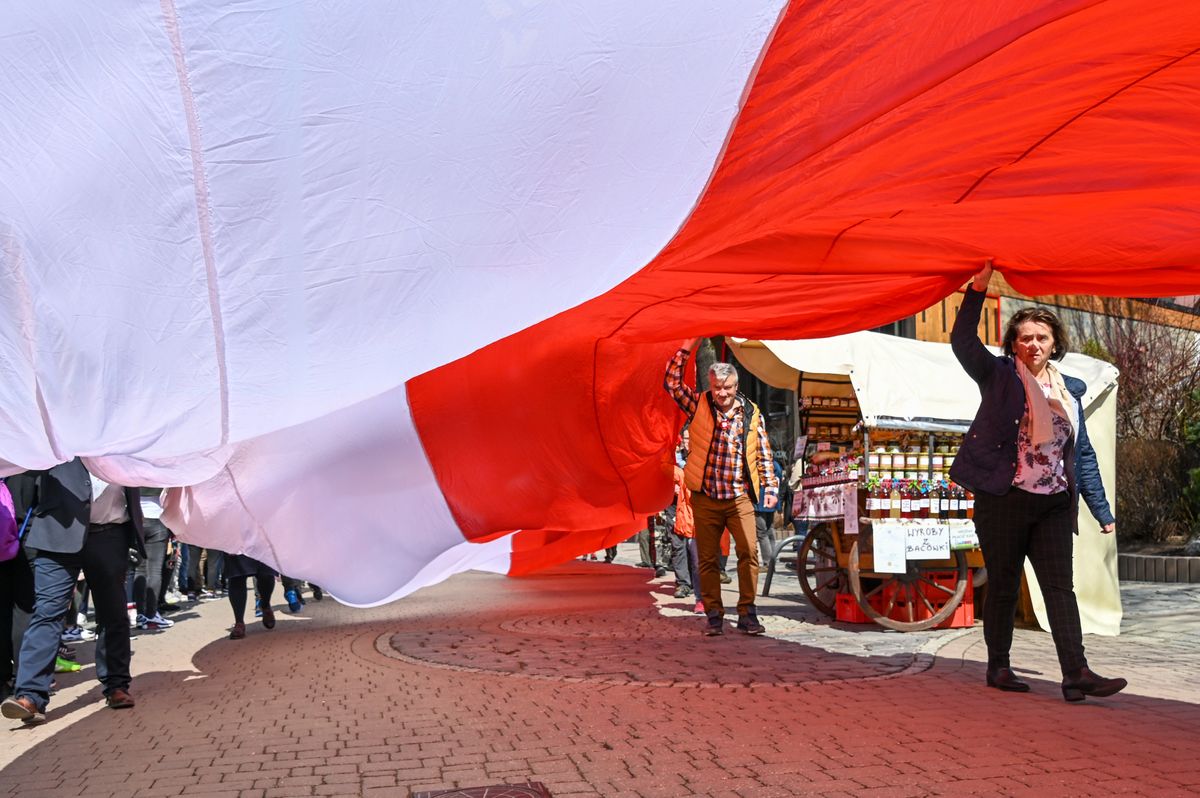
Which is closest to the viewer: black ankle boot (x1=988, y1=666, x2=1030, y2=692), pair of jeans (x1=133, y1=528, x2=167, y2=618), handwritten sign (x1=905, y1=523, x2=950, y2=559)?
black ankle boot (x1=988, y1=666, x2=1030, y2=692)

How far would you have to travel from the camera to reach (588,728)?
5695 millimetres

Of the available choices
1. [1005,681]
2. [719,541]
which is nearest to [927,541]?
[719,541]

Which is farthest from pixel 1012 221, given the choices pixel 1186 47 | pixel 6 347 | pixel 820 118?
pixel 6 347

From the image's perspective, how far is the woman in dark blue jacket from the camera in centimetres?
601

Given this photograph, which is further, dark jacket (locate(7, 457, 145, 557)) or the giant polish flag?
dark jacket (locate(7, 457, 145, 557))

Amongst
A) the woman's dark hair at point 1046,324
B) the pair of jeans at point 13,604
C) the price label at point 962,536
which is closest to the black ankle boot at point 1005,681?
the woman's dark hair at point 1046,324

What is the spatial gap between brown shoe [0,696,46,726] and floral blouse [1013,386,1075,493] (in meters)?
5.64

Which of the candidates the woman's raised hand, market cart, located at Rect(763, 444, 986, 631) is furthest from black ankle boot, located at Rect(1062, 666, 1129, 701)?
market cart, located at Rect(763, 444, 986, 631)

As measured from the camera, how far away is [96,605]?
7.08 meters

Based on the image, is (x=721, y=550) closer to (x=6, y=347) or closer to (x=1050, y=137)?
(x=1050, y=137)

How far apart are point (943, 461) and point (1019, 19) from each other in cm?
655

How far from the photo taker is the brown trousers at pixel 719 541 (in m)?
8.97

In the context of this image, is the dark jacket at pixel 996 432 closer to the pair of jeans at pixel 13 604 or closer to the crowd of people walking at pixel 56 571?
the crowd of people walking at pixel 56 571

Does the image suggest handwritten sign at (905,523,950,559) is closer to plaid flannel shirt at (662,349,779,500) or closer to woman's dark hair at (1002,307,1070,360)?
plaid flannel shirt at (662,349,779,500)
